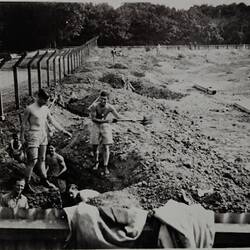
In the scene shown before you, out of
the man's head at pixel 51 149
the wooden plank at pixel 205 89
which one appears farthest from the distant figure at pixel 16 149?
the wooden plank at pixel 205 89

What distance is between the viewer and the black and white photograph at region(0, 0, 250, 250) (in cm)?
297

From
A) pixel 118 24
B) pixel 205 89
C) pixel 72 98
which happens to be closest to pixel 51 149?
pixel 72 98

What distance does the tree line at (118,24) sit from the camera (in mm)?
3379

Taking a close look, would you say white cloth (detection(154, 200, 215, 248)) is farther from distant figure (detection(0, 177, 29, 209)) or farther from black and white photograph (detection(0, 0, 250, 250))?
distant figure (detection(0, 177, 29, 209))

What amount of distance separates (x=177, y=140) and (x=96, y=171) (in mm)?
774

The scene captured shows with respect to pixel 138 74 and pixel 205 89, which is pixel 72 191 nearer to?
pixel 138 74

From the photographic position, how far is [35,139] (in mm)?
3238

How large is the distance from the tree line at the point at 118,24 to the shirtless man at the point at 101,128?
63 centimetres

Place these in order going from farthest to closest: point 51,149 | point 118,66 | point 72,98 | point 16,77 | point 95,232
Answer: point 118,66 → point 72,98 → point 16,77 → point 51,149 → point 95,232

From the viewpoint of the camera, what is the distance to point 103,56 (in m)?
3.69

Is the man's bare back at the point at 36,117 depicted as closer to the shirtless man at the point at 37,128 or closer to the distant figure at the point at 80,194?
Answer: the shirtless man at the point at 37,128

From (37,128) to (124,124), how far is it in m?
0.76

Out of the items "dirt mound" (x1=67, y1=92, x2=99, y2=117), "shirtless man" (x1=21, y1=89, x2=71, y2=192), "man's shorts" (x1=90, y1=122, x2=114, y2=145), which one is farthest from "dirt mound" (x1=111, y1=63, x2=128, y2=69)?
"shirtless man" (x1=21, y1=89, x2=71, y2=192)

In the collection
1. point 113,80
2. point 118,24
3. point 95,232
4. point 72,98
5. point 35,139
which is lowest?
point 95,232
